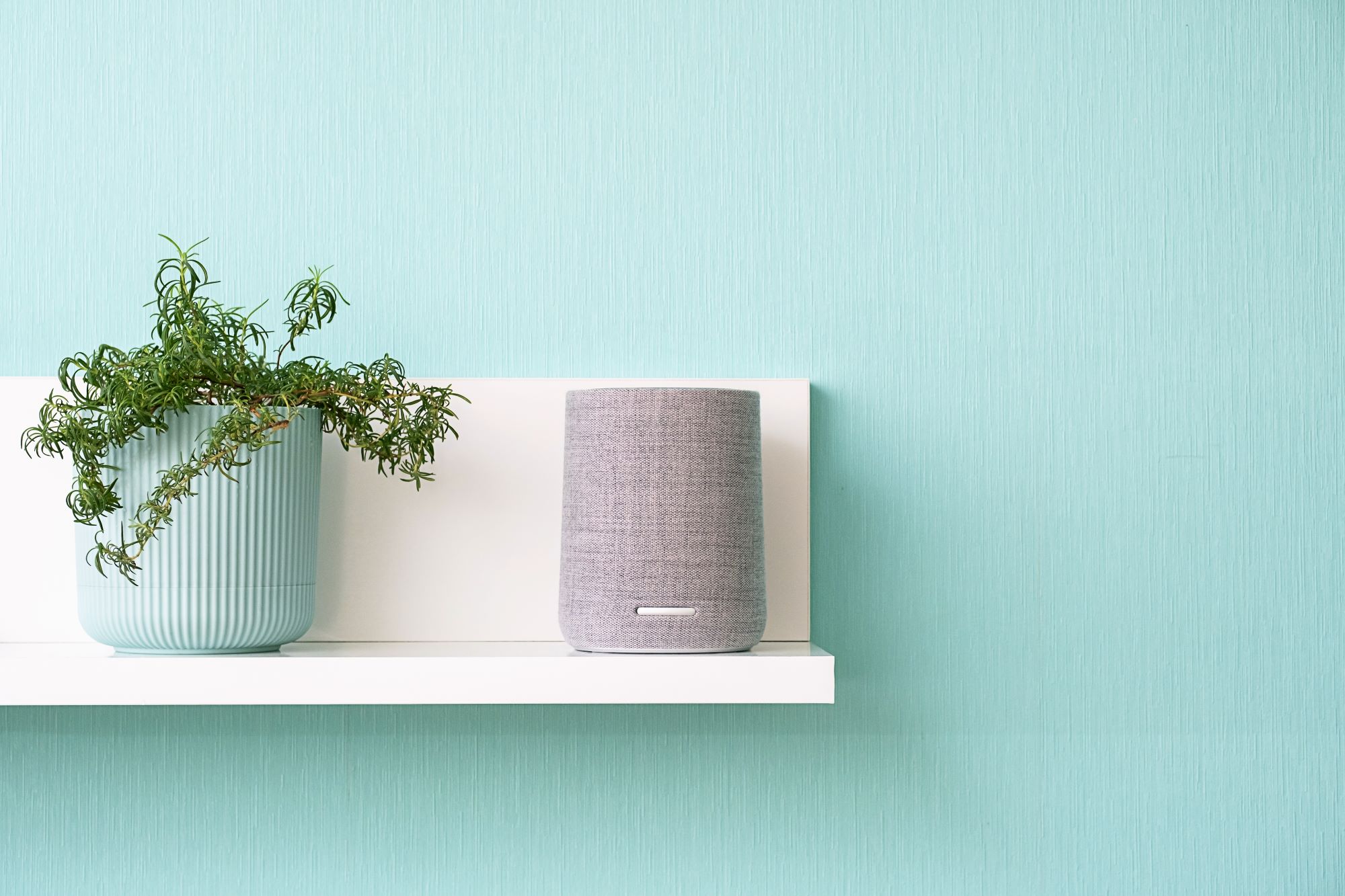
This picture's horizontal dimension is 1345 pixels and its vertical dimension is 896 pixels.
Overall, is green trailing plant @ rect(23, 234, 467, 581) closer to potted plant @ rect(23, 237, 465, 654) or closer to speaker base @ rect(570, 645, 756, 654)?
potted plant @ rect(23, 237, 465, 654)

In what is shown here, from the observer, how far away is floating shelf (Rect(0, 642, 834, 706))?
0.61 metres

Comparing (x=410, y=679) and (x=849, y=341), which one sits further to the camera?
(x=849, y=341)

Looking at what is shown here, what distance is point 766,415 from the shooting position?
755 mm

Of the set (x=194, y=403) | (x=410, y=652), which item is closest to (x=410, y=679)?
(x=410, y=652)

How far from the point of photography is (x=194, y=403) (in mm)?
631

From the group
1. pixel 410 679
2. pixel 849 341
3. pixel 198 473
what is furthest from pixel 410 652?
pixel 849 341

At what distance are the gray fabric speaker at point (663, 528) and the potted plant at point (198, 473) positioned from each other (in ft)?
0.34

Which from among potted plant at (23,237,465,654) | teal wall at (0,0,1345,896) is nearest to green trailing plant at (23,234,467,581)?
potted plant at (23,237,465,654)

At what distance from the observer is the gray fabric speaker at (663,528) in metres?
0.64

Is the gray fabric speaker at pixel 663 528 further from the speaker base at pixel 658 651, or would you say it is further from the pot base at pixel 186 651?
the pot base at pixel 186 651

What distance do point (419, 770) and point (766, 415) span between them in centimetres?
34

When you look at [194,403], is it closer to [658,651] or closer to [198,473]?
[198,473]

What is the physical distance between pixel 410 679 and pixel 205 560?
137 millimetres

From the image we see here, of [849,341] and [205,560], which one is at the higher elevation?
[849,341]
